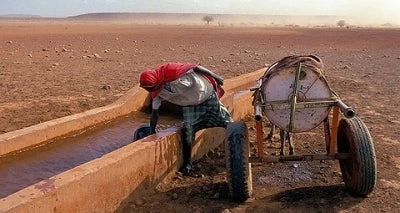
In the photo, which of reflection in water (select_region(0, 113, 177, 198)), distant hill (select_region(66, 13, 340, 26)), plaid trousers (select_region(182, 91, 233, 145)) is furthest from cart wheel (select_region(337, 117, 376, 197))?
distant hill (select_region(66, 13, 340, 26))

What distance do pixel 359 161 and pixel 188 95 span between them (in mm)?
2127

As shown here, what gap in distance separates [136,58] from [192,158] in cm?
1249

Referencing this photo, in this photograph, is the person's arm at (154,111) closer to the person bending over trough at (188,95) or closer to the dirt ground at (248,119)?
the person bending over trough at (188,95)

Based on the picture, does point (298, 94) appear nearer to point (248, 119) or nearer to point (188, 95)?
point (188, 95)

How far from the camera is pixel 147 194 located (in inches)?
214

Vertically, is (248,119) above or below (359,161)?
below

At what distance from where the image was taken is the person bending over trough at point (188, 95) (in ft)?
19.4

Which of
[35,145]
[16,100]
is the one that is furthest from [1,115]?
[35,145]

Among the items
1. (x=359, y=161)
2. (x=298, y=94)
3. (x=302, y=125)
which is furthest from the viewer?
(x=302, y=125)

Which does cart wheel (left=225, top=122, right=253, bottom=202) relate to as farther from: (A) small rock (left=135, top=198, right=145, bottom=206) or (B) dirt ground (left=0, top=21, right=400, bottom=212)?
(A) small rock (left=135, top=198, right=145, bottom=206)

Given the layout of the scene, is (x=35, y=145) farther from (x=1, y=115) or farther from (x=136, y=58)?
(x=136, y=58)

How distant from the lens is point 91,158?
6742 millimetres

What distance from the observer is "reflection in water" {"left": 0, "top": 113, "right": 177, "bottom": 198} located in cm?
579

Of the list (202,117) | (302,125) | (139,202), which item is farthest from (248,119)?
(139,202)
